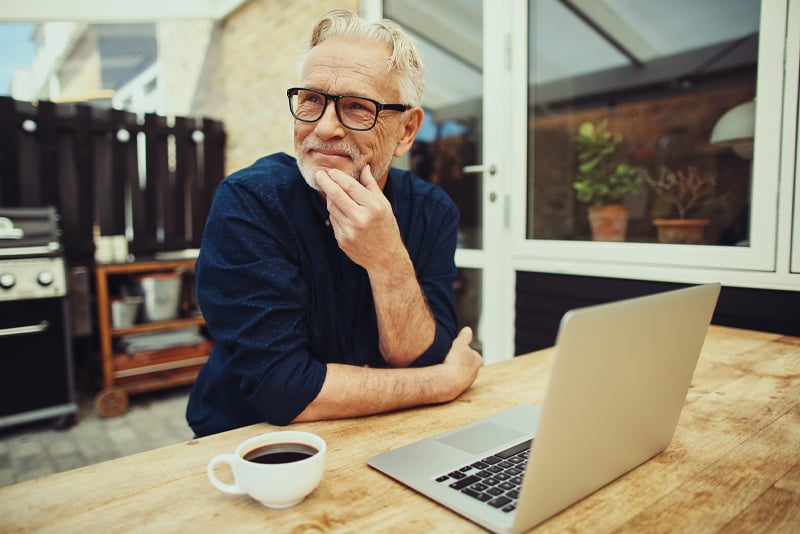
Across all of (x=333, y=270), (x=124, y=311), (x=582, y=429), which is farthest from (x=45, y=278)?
(x=582, y=429)

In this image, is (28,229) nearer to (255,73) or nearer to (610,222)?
(255,73)

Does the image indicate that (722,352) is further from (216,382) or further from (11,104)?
(11,104)

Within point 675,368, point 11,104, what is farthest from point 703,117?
point 11,104

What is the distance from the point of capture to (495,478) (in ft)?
2.06

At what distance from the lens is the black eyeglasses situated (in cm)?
110

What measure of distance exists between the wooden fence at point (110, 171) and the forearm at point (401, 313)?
118 inches

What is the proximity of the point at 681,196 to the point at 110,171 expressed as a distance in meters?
3.34

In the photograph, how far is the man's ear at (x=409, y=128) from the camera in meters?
1.30

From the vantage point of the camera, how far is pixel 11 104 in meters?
3.03

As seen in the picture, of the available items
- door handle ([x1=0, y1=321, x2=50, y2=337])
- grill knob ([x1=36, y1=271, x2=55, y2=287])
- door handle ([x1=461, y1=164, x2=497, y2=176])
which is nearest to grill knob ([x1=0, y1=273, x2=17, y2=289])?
grill knob ([x1=36, y1=271, x2=55, y2=287])

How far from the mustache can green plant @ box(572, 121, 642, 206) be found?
161 centimetres

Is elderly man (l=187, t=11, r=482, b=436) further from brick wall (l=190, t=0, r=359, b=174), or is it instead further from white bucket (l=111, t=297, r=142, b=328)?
brick wall (l=190, t=0, r=359, b=174)

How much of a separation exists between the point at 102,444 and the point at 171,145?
2.09m

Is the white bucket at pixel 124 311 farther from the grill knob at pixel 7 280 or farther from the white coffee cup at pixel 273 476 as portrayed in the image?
the white coffee cup at pixel 273 476
